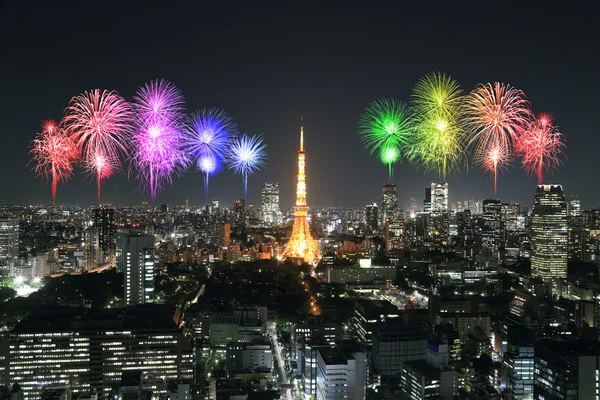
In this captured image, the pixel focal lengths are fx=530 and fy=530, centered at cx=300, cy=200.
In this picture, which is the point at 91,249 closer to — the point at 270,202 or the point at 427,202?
the point at 270,202

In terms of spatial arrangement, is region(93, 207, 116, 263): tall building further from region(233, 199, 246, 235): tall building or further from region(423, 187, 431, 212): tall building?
region(423, 187, 431, 212): tall building

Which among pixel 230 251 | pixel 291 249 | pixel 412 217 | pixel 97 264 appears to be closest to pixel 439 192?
pixel 412 217

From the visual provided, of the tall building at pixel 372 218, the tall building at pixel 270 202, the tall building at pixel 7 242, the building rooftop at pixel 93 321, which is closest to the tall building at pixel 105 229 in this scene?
the tall building at pixel 7 242

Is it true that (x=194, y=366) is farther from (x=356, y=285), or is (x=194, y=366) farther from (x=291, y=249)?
(x=291, y=249)

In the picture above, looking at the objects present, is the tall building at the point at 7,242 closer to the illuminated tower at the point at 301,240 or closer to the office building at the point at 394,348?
the illuminated tower at the point at 301,240

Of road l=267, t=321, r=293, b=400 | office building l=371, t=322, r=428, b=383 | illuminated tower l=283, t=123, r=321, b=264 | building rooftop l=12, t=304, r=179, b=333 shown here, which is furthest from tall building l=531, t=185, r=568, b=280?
building rooftop l=12, t=304, r=179, b=333

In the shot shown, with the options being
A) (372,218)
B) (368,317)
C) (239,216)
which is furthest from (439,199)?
(368,317)
